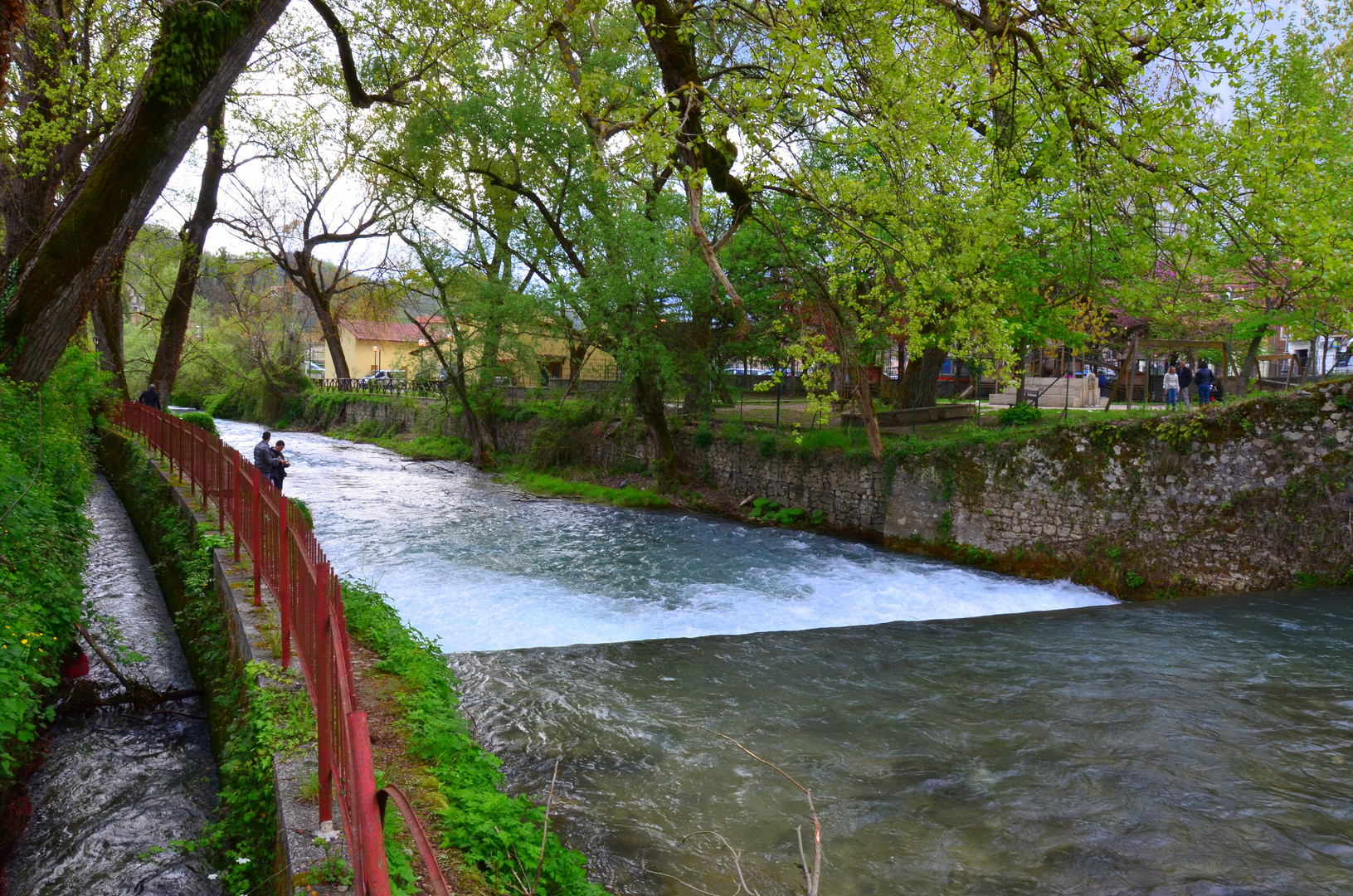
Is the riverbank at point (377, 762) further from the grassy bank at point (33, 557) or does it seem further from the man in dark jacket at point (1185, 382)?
the man in dark jacket at point (1185, 382)

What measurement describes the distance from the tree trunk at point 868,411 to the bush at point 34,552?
517 inches

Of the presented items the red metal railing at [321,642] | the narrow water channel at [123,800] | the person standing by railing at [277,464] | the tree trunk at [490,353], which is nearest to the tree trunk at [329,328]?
the tree trunk at [490,353]

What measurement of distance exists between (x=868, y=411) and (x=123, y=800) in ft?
47.5

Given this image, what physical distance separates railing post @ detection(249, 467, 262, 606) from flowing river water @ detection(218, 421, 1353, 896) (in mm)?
2478

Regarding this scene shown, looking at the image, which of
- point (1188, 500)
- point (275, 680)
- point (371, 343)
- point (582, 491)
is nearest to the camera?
point (275, 680)

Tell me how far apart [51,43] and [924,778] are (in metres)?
15.6

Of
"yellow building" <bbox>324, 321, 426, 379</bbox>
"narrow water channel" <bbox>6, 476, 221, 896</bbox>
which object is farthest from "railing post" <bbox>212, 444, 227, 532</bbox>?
"yellow building" <bbox>324, 321, 426, 379</bbox>

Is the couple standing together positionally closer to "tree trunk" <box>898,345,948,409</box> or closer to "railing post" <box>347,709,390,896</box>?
"railing post" <box>347,709,390,896</box>

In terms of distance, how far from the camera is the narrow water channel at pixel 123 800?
15.7ft

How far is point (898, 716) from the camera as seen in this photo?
8602mm

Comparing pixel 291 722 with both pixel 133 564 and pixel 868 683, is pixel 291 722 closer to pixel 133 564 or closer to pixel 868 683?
pixel 868 683

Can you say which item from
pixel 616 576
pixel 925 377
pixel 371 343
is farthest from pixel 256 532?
pixel 371 343

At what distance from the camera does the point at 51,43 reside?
12695 mm

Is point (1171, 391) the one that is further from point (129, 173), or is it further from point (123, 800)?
point (123, 800)
